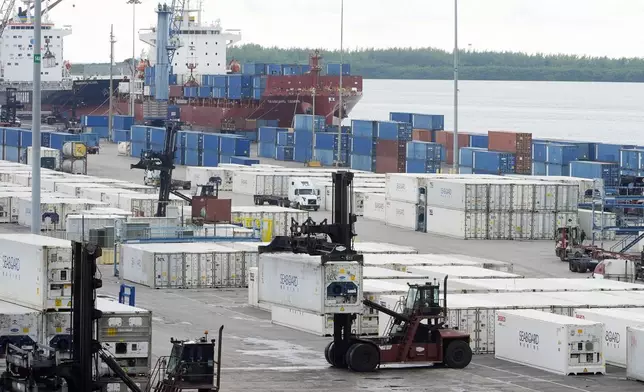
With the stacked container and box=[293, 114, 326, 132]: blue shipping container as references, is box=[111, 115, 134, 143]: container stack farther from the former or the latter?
the stacked container

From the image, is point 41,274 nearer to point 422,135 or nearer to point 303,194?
point 303,194

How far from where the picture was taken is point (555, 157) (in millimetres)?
102750

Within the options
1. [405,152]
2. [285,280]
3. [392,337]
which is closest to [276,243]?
[285,280]

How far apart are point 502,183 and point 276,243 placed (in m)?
37.7

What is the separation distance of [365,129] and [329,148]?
644 centimetres

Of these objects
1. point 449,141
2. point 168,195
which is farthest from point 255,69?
point 168,195

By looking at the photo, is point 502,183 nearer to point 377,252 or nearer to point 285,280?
point 377,252

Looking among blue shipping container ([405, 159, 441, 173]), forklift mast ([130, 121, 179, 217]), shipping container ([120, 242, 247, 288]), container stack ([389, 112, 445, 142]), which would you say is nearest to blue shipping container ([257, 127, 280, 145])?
container stack ([389, 112, 445, 142])

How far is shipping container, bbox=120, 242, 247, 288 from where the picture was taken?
59.0 metres

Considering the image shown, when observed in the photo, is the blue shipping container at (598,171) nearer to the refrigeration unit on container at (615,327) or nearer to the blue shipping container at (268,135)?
the refrigeration unit on container at (615,327)

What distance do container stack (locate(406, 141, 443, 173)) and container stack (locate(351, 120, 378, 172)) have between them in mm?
8884

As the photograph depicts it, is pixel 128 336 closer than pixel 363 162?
Yes

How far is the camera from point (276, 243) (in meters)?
42.6

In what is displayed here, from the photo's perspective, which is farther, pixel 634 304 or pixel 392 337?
pixel 634 304
